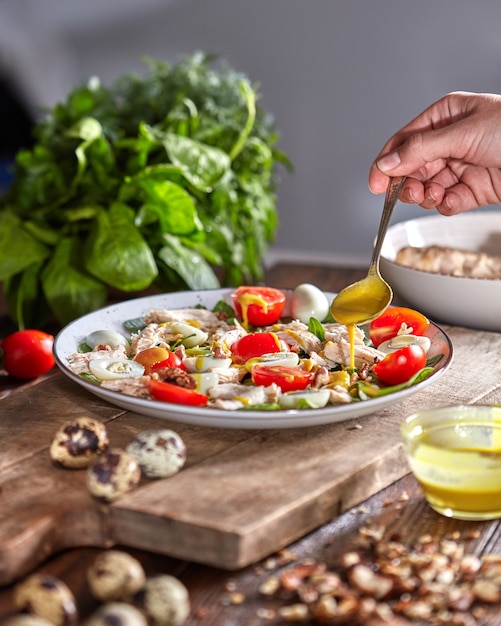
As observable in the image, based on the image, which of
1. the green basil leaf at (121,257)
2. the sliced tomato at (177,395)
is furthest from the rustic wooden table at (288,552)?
the green basil leaf at (121,257)

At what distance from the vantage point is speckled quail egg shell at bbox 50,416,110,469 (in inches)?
64.9

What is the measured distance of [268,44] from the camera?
4.82 meters

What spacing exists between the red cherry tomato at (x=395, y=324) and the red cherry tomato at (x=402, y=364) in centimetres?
26

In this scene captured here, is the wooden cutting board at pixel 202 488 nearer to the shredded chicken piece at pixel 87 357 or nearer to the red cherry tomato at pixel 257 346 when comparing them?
the shredded chicken piece at pixel 87 357

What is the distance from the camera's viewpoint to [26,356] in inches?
96.1

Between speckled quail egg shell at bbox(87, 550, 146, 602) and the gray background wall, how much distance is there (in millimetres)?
3182

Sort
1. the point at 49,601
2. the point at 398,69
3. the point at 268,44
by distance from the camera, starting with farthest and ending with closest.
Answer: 1. the point at 268,44
2. the point at 398,69
3. the point at 49,601

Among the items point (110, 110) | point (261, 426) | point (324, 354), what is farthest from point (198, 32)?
point (261, 426)

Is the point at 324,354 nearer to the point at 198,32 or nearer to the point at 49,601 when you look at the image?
the point at 49,601

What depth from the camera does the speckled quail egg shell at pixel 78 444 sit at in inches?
64.9

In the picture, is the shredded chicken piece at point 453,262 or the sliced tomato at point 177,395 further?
the shredded chicken piece at point 453,262

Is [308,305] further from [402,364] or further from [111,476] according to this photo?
[111,476]

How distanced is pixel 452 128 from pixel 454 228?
766mm

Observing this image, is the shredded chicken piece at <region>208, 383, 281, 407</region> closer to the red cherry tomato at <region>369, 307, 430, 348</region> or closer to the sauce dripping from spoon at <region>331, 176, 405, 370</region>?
the sauce dripping from spoon at <region>331, 176, 405, 370</region>
